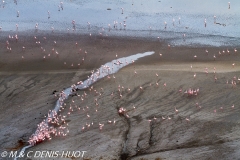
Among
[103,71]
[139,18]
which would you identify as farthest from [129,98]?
[139,18]

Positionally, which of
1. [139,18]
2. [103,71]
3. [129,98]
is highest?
[139,18]

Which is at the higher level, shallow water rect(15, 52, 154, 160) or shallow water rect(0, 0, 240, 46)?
shallow water rect(0, 0, 240, 46)

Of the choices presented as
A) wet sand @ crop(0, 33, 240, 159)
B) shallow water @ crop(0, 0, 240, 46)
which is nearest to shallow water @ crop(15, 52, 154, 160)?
wet sand @ crop(0, 33, 240, 159)

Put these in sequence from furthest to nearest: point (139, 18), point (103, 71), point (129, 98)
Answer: point (139, 18) < point (103, 71) < point (129, 98)

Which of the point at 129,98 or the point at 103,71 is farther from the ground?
the point at 103,71

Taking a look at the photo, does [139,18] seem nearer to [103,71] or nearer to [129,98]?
[103,71]

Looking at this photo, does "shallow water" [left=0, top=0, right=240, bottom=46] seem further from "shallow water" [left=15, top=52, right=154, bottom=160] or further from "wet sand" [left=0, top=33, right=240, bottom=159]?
"shallow water" [left=15, top=52, right=154, bottom=160]

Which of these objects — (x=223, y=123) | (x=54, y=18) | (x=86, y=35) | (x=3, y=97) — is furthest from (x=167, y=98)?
(x=54, y=18)
